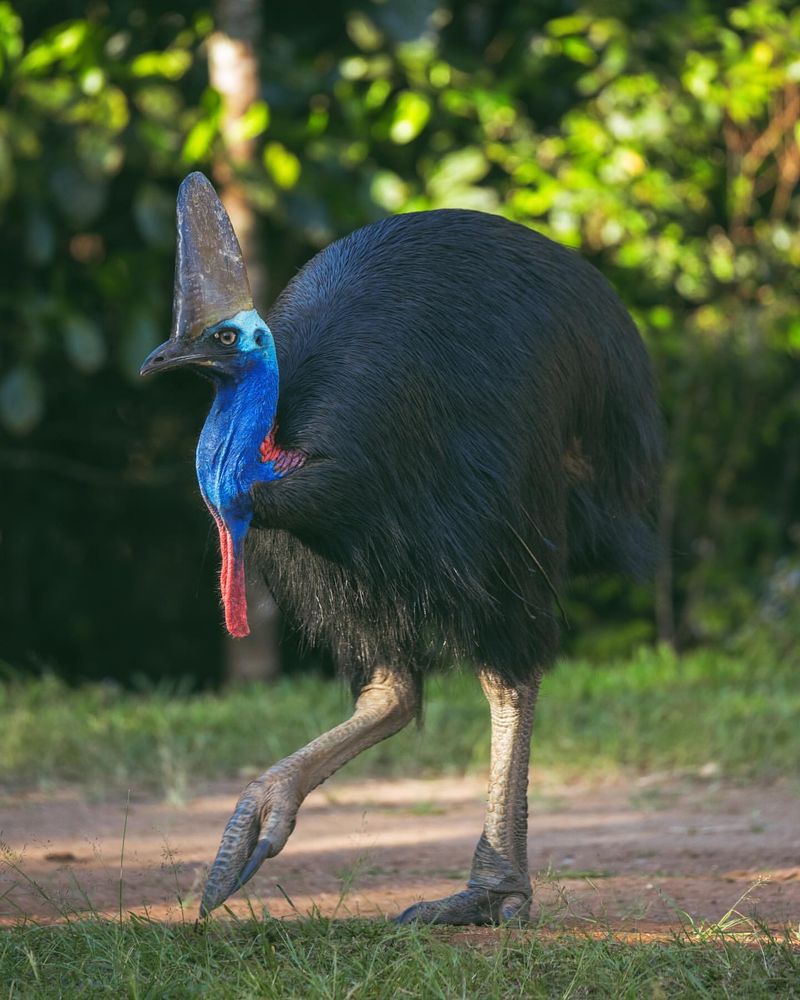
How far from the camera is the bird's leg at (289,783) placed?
9.25 feet

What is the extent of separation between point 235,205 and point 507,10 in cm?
180

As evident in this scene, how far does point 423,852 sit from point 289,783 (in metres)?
0.92

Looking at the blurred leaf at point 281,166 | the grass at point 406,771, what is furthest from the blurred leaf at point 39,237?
the grass at point 406,771

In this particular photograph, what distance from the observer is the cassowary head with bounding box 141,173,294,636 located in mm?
2779

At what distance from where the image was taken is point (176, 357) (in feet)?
8.98

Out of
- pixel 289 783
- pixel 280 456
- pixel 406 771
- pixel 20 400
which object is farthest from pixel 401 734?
pixel 280 456

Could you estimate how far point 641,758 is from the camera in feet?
15.9

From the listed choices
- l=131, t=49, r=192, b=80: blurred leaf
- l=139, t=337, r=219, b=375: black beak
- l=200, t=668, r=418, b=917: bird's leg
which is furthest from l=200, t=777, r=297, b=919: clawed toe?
l=131, t=49, r=192, b=80: blurred leaf

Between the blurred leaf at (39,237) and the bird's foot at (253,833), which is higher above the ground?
the bird's foot at (253,833)

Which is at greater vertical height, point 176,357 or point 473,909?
point 176,357

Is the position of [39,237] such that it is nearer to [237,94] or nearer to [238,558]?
[237,94]

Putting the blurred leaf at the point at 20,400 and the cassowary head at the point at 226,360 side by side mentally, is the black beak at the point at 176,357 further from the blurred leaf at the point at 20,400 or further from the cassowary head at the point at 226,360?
the blurred leaf at the point at 20,400

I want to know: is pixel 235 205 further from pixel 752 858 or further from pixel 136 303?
pixel 752 858

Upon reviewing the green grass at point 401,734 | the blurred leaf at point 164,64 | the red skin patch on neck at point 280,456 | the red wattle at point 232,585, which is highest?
the red skin patch on neck at point 280,456
